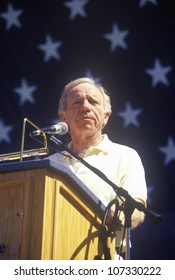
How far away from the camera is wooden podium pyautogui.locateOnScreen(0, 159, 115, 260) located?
7.24ft

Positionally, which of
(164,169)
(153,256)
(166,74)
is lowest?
(153,256)

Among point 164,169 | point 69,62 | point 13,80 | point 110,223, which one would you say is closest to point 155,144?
point 164,169

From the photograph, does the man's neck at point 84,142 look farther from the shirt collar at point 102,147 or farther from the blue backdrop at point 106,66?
the blue backdrop at point 106,66

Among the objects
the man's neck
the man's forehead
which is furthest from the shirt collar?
the man's forehead

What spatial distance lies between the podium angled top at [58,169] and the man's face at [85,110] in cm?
107

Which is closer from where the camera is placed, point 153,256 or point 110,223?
point 110,223

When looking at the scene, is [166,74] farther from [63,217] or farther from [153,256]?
[63,217]

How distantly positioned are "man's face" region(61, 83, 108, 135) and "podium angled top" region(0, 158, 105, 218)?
1068 mm

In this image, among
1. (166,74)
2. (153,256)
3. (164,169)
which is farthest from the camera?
(166,74)

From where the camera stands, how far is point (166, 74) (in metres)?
4.38

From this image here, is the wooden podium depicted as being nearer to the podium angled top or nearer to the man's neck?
the podium angled top

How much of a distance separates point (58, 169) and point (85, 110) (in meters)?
1.26

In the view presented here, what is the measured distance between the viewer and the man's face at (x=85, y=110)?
11.5ft

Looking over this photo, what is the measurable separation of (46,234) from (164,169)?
2034 millimetres
